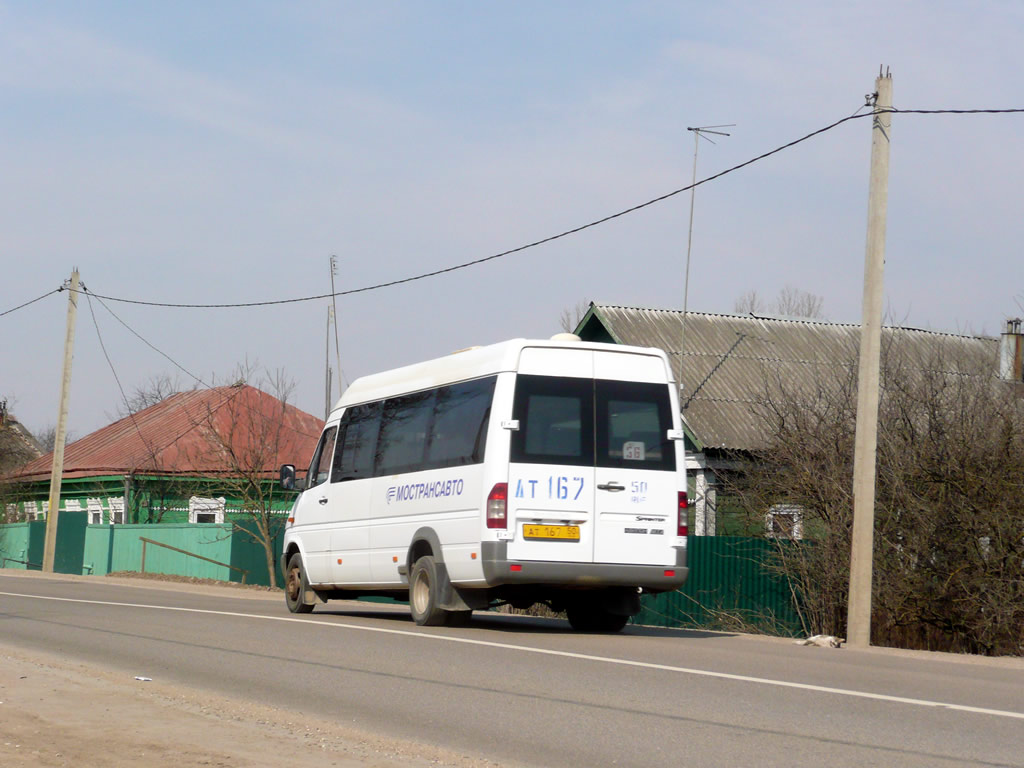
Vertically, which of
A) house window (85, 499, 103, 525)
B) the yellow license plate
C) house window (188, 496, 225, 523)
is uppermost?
the yellow license plate

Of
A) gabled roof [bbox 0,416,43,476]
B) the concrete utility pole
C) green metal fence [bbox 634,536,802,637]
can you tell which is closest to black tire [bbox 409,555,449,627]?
the concrete utility pole

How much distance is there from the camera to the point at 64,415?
36.7 metres

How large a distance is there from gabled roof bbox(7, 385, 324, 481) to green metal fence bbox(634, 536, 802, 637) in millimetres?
17541

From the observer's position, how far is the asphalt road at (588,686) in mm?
7238

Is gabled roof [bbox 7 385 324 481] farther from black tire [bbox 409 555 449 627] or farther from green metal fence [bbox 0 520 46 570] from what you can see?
black tire [bbox 409 555 449 627]

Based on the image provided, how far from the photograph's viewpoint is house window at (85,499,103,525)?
146 feet

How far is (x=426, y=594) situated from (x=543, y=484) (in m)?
2.09

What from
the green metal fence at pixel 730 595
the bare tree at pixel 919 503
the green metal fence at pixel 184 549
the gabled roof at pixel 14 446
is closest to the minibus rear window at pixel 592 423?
the bare tree at pixel 919 503

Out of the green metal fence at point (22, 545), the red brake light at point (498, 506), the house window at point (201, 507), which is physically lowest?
the green metal fence at point (22, 545)

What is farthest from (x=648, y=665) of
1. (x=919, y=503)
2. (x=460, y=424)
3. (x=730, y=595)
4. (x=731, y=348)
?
(x=731, y=348)

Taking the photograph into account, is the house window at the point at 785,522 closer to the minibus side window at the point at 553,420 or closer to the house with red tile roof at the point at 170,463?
the minibus side window at the point at 553,420

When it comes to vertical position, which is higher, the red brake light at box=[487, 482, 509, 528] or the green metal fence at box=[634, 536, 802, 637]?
the red brake light at box=[487, 482, 509, 528]

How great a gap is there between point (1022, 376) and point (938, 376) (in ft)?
52.1

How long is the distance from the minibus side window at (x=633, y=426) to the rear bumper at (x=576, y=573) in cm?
101
